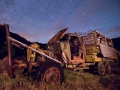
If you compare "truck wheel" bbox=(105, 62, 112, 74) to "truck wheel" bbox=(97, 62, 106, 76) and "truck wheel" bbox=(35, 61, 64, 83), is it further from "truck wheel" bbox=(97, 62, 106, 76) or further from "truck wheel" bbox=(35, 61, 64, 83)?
"truck wheel" bbox=(35, 61, 64, 83)

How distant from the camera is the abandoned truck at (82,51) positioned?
25.7 ft

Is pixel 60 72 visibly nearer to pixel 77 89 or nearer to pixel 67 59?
pixel 77 89

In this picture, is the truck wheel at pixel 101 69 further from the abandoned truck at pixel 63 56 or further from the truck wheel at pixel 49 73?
the truck wheel at pixel 49 73

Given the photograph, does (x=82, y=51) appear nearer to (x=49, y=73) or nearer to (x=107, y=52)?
(x=107, y=52)

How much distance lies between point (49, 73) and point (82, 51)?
395 centimetres

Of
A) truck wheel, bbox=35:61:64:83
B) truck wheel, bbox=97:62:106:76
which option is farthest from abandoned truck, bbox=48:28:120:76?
truck wheel, bbox=35:61:64:83

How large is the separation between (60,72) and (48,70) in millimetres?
608

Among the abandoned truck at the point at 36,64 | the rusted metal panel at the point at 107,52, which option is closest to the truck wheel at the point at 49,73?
the abandoned truck at the point at 36,64

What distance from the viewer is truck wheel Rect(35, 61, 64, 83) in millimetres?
5244

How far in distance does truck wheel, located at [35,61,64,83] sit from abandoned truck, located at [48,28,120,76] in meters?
1.83

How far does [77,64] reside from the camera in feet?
27.5

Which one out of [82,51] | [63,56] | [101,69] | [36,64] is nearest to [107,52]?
[101,69]

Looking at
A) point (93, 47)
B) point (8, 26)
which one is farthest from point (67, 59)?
Result: point (8, 26)

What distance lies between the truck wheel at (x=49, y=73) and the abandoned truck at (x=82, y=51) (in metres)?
1.83
